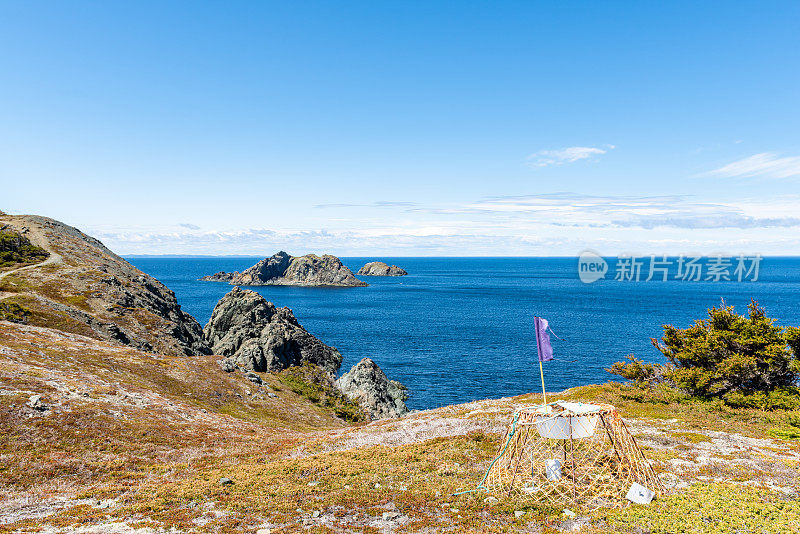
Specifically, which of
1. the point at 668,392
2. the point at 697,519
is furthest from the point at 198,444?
the point at 668,392

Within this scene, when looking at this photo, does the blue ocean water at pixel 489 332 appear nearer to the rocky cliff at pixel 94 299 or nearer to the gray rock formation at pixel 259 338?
the gray rock formation at pixel 259 338

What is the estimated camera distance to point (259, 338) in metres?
68.9

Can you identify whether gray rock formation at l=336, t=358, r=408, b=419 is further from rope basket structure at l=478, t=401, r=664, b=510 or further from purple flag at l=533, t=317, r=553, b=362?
purple flag at l=533, t=317, r=553, b=362

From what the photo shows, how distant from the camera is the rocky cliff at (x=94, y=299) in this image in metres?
55.9

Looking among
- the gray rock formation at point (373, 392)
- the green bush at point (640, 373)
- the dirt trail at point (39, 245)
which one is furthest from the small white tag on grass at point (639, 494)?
the dirt trail at point (39, 245)

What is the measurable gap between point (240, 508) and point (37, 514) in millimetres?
8123

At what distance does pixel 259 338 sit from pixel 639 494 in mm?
60611

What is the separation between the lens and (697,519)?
1585 cm

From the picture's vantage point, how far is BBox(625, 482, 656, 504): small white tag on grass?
1745cm

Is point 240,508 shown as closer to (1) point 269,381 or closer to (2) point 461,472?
(2) point 461,472

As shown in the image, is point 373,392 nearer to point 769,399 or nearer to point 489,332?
point 769,399

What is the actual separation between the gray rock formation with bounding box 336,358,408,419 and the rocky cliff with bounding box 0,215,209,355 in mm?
24477

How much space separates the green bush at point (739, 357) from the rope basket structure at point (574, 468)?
2192cm

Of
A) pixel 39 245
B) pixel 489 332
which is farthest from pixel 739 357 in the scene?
pixel 39 245
